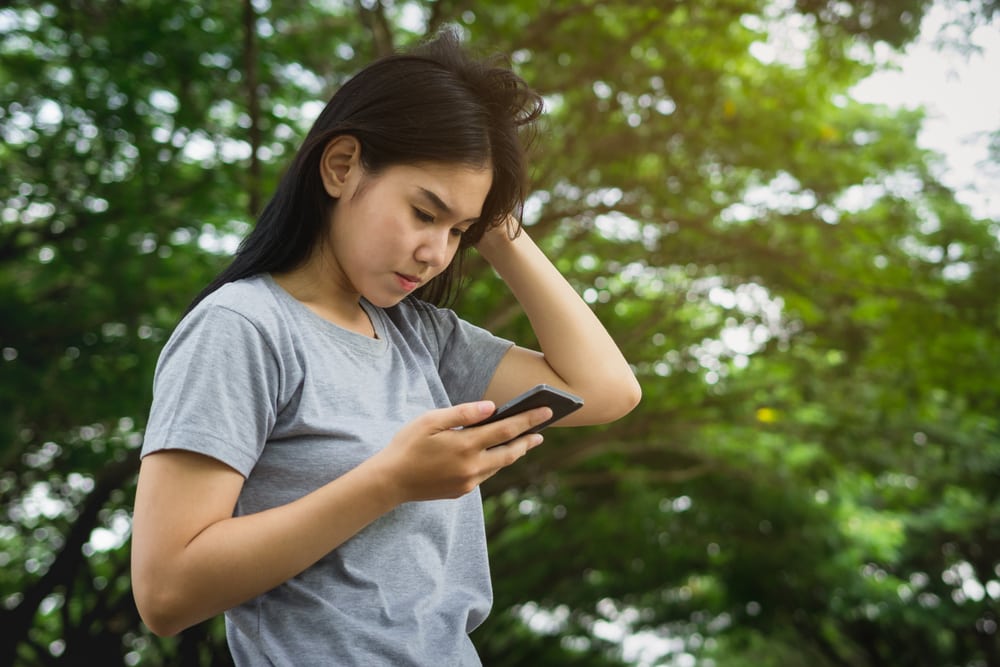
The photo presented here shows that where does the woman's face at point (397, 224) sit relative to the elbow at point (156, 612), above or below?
Result: above

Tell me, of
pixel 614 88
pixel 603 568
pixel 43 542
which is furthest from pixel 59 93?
pixel 603 568

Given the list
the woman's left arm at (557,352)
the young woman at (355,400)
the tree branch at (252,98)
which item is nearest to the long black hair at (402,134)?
the young woman at (355,400)

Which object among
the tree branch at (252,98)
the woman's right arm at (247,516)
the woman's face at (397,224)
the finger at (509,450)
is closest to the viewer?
the woman's right arm at (247,516)

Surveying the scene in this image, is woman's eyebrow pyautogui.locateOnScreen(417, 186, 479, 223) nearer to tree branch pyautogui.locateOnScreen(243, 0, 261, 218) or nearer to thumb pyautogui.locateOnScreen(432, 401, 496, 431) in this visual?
thumb pyautogui.locateOnScreen(432, 401, 496, 431)

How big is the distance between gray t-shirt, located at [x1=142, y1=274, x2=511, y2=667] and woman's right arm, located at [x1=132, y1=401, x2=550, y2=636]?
49mm

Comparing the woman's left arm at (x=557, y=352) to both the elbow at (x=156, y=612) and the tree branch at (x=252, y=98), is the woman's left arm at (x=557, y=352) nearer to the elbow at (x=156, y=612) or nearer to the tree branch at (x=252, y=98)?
the elbow at (x=156, y=612)

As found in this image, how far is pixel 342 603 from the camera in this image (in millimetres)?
1340

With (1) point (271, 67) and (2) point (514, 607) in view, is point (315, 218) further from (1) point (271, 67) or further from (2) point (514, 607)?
(2) point (514, 607)

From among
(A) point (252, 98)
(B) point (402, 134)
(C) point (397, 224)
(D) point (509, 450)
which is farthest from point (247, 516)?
(A) point (252, 98)

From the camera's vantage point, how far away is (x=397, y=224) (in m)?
1.51

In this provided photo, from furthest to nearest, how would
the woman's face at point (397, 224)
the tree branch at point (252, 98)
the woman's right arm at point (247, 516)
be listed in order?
the tree branch at point (252, 98)
the woman's face at point (397, 224)
the woman's right arm at point (247, 516)

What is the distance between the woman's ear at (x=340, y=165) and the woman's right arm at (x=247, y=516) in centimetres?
45

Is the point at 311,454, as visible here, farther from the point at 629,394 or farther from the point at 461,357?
the point at 629,394

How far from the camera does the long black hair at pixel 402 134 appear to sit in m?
1.55
